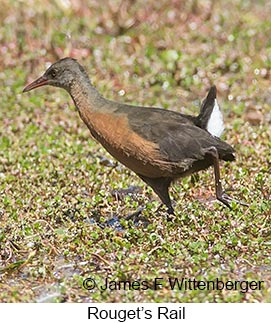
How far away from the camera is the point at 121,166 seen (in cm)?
760

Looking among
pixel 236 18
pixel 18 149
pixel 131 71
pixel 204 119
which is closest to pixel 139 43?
pixel 131 71

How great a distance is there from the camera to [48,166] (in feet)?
24.8

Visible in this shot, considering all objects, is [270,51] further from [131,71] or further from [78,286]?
[78,286]

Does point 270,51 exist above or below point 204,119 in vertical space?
above

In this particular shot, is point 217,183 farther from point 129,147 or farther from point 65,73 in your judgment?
point 65,73

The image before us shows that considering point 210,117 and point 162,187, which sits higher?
point 210,117

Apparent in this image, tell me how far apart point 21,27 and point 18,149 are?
2.55 metres

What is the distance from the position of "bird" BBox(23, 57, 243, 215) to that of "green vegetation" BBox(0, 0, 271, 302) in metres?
0.29

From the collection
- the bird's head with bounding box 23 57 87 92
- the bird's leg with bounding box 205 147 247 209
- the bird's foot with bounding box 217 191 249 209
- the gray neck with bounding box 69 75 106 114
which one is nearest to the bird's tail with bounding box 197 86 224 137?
the bird's leg with bounding box 205 147 247 209

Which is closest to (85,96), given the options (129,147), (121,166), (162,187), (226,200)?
(129,147)

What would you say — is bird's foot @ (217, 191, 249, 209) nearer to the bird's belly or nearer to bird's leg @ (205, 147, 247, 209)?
bird's leg @ (205, 147, 247, 209)

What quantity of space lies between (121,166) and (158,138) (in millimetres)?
1661

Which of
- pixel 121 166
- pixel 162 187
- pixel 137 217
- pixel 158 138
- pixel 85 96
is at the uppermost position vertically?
pixel 121 166

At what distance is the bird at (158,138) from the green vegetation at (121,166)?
29 cm
